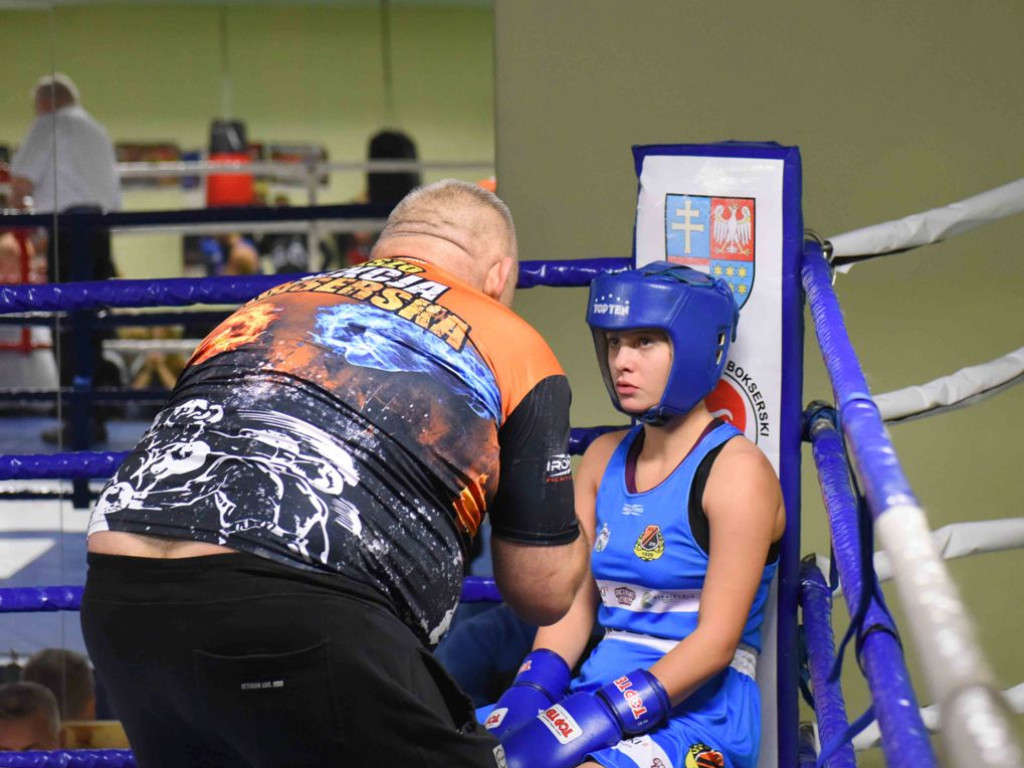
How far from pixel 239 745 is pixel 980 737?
0.88 m

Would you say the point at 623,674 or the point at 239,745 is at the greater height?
the point at 239,745

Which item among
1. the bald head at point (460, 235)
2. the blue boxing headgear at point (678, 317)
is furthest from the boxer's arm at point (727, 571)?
the bald head at point (460, 235)

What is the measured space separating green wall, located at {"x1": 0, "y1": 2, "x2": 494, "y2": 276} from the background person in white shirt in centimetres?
6

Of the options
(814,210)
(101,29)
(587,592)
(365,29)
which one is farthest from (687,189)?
(101,29)

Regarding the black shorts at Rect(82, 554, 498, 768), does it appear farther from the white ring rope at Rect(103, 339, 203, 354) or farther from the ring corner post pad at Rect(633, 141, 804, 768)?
the white ring rope at Rect(103, 339, 203, 354)

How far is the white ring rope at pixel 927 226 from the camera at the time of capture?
6.82 ft

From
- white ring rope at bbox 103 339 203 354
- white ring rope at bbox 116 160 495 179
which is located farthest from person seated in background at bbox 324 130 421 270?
white ring rope at bbox 103 339 203 354

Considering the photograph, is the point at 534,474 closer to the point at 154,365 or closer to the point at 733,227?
the point at 733,227

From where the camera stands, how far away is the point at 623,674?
6.17ft

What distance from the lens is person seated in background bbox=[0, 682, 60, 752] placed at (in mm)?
3010

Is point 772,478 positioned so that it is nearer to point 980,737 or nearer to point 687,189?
point 687,189

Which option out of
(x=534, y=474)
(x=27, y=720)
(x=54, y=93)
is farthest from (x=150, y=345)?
(x=534, y=474)

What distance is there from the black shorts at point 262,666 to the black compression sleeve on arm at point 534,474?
234 millimetres

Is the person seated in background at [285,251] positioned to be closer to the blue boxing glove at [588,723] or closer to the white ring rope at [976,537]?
the white ring rope at [976,537]
